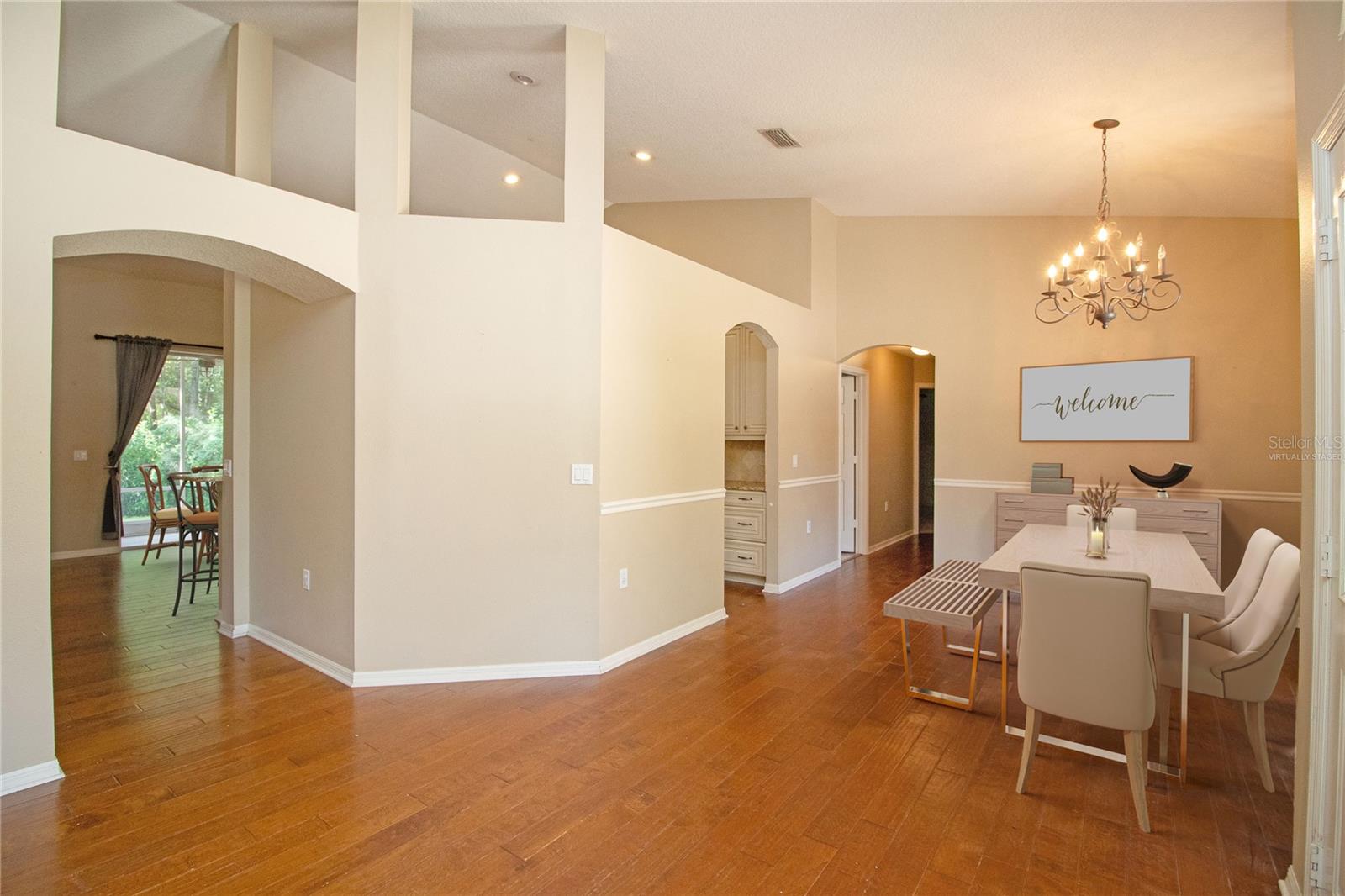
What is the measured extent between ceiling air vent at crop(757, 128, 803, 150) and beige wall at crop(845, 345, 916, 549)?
268cm

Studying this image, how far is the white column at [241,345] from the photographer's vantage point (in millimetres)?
4137

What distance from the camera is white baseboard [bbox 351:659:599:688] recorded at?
3.46 meters

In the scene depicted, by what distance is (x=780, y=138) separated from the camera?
4715mm

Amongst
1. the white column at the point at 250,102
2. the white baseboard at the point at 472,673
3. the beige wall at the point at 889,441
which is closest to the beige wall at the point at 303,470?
the white baseboard at the point at 472,673

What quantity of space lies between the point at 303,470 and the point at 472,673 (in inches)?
60.5

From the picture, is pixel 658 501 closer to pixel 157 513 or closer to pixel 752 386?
pixel 752 386

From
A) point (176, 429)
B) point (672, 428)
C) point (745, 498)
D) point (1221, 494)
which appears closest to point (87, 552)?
point (176, 429)

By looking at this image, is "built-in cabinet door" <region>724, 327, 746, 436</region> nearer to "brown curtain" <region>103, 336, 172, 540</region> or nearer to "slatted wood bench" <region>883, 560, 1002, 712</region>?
"slatted wood bench" <region>883, 560, 1002, 712</region>

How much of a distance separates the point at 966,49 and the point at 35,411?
451 centimetres

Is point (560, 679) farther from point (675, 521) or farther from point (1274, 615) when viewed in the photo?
point (1274, 615)

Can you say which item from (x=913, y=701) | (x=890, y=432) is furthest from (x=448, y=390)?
(x=890, y=432)

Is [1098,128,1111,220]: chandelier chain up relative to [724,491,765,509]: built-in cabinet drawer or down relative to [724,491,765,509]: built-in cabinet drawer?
up

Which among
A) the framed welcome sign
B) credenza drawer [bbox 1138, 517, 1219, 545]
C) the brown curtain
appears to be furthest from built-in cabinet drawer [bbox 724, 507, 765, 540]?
the brown curtain

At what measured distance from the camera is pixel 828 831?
2.24 m
